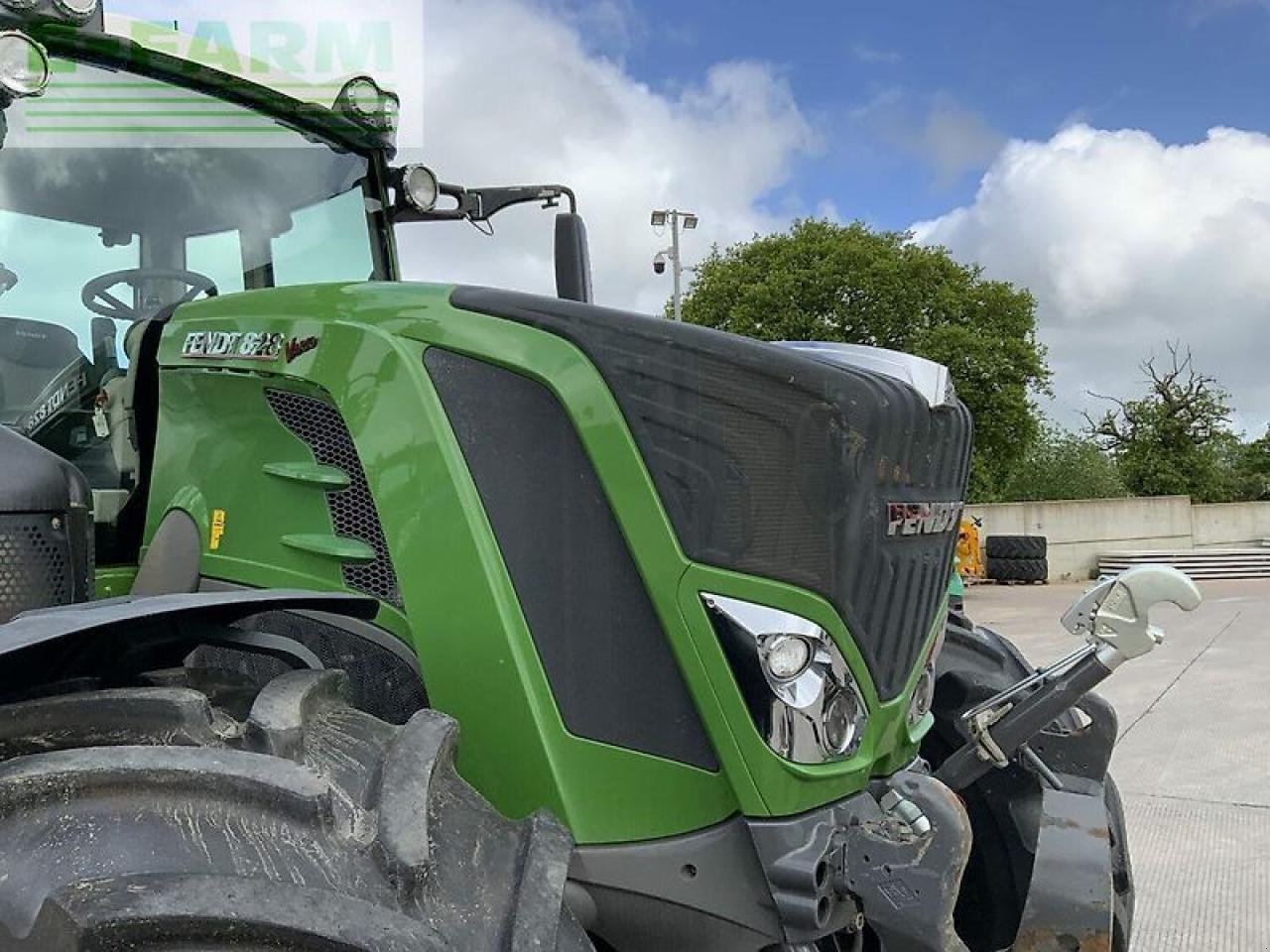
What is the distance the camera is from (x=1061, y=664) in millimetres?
2338

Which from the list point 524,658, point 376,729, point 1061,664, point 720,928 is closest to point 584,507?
point 524,658

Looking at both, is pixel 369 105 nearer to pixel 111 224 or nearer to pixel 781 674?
pixel 111 224

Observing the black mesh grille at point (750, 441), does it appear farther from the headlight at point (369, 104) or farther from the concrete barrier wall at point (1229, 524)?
the concrete barrier wall at point (1229, 524)

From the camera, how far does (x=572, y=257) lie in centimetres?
270

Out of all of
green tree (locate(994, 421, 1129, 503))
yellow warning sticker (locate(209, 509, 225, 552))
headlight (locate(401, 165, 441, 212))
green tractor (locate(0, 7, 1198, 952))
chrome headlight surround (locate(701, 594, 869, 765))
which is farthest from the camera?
green tree (locate(994, 421, 1129, 503))

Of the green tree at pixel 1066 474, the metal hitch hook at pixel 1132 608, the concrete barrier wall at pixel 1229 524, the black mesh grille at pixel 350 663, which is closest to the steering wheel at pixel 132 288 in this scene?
the black mesh grille at pixel 350 663

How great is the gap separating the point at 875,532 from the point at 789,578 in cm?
21

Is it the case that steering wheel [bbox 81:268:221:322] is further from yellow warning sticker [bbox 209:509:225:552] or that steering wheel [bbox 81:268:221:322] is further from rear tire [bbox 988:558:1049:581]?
rear tire [bbox 988:558:1049:581]

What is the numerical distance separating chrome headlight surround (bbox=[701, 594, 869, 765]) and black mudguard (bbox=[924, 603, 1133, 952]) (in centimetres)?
61

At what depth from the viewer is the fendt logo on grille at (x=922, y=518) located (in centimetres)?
199

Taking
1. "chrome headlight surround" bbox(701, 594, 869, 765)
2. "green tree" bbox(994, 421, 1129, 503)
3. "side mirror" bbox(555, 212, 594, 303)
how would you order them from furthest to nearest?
1. "green tree" bbox(994, 421, 1129, 503)
2. "side mirror" bbox(555, 212, 594, 303)
3. "chrome headlight surround" bbox(701, 594, 869, 765)

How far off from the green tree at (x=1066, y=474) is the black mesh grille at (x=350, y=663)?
3418 centimetres

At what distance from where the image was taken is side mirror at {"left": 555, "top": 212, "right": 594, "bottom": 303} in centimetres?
268

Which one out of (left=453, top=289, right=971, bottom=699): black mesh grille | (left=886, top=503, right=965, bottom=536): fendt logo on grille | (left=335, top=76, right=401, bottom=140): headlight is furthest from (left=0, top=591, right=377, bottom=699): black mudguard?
(left=335, top=76, right=401, bottom=140): headlight
